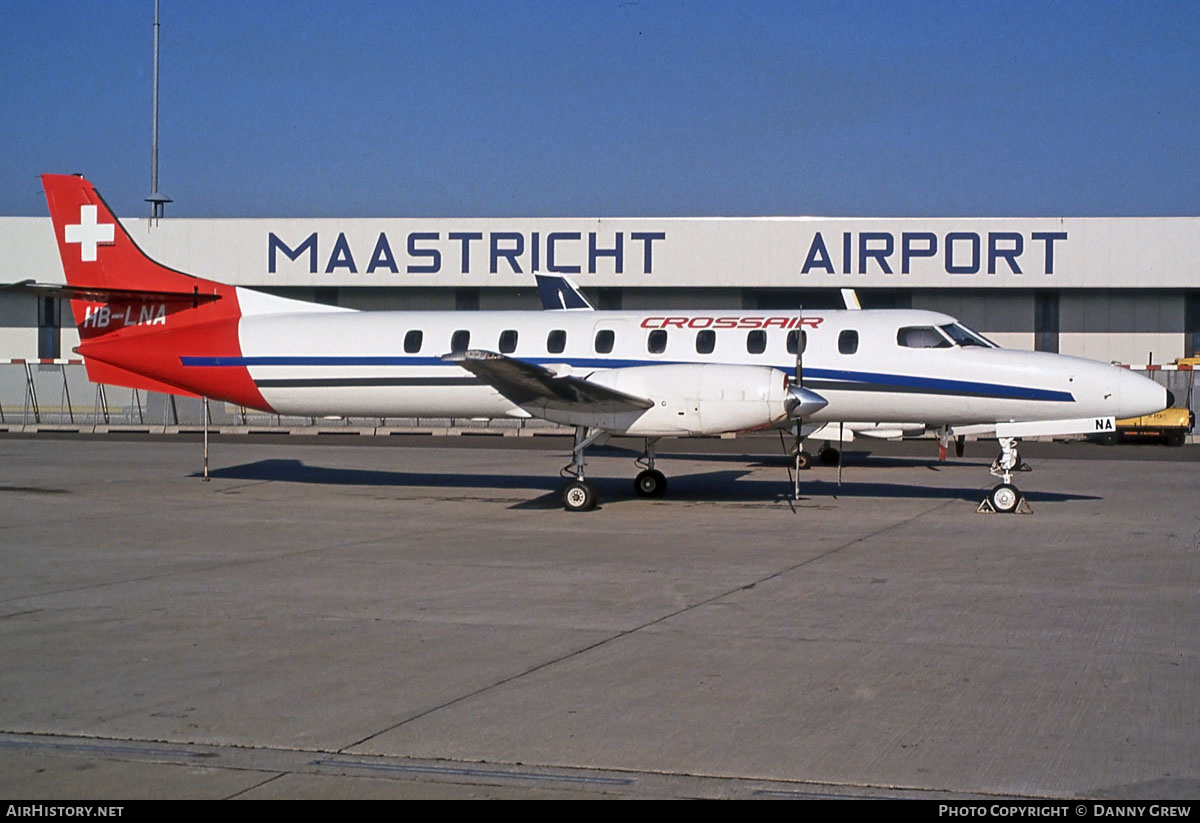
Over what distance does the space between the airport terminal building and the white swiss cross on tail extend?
77.6 ft

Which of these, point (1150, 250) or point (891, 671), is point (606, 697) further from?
point (1150, 250)

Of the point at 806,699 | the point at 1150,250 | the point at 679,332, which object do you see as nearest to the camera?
the point at 806,699

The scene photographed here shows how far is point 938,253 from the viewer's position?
41.6 metres

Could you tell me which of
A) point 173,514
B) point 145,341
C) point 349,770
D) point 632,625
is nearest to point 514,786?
point 349,770

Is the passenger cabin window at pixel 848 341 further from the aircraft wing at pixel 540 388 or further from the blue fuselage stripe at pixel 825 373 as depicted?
the aircraft wing at pixel 540 388

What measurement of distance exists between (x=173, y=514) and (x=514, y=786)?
1181 centimetres

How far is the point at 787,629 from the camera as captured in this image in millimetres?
8609

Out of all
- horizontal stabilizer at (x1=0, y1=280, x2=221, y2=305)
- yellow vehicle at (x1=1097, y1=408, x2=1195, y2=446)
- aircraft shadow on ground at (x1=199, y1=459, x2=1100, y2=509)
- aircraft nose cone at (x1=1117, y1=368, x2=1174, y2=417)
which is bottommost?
aircraft shadow on ground at (x1=199, y1=459, x2=1100, y2=509)

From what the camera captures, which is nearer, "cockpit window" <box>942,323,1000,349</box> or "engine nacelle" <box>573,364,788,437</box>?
"engine nacelle" <box>573,364,788,437</box>

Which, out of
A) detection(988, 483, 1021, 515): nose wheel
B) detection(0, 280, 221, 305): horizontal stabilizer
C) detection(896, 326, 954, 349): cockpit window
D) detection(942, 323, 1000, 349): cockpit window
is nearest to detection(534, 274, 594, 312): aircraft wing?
detection(0, 280, 221, 305): horizontal stabilizer

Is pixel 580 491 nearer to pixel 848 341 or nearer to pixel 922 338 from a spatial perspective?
pixel 848 341

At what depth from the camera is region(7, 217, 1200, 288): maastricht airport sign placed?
136 ft

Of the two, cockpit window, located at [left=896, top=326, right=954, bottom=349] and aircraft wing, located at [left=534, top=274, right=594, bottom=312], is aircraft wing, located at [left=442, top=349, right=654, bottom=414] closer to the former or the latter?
cockpit window, located at [left=896, top=326, right=954, bottom=349]

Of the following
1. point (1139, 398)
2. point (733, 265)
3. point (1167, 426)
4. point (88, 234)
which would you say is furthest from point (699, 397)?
point (733, 265)
